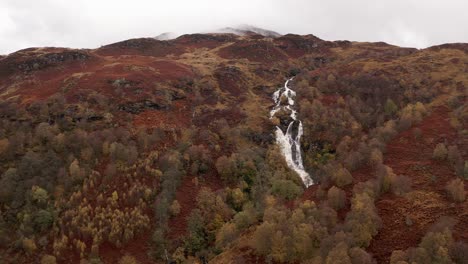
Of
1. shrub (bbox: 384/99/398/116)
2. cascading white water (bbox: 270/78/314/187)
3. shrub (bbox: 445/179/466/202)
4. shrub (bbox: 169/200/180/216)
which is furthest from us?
shrub (bbox: 384/99/398/116)

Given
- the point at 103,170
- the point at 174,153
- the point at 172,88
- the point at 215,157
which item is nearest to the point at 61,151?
the point at 103,170

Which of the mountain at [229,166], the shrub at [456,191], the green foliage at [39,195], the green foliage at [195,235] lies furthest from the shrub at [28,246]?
the shrub at [456,191]

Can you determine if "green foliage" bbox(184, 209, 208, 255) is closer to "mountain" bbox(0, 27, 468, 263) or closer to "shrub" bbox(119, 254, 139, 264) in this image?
"mountain" bbox(0, 27, 468, 263)

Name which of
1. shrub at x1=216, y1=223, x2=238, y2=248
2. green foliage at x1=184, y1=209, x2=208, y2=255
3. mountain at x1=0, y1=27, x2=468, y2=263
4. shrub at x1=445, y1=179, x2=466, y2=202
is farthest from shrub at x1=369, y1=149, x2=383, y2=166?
green foliage at x1=184, y1=209, x2=208, y2=255

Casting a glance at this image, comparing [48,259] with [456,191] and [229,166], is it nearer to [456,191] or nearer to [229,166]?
[229,166]

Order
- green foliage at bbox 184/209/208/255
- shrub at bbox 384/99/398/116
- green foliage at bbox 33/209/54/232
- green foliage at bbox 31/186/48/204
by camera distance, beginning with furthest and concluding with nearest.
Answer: shrub at bbox 384/99/398/116, green foliage at bbox 31/186/48/204, green foliage at bbox 184/209/208/255, green foliage at bbox 33/209/54/232

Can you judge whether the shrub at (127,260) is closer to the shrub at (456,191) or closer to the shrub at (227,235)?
the shrub at (227,235)

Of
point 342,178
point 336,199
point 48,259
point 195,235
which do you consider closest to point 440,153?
point 342,178

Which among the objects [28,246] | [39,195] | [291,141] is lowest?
[28,246]
